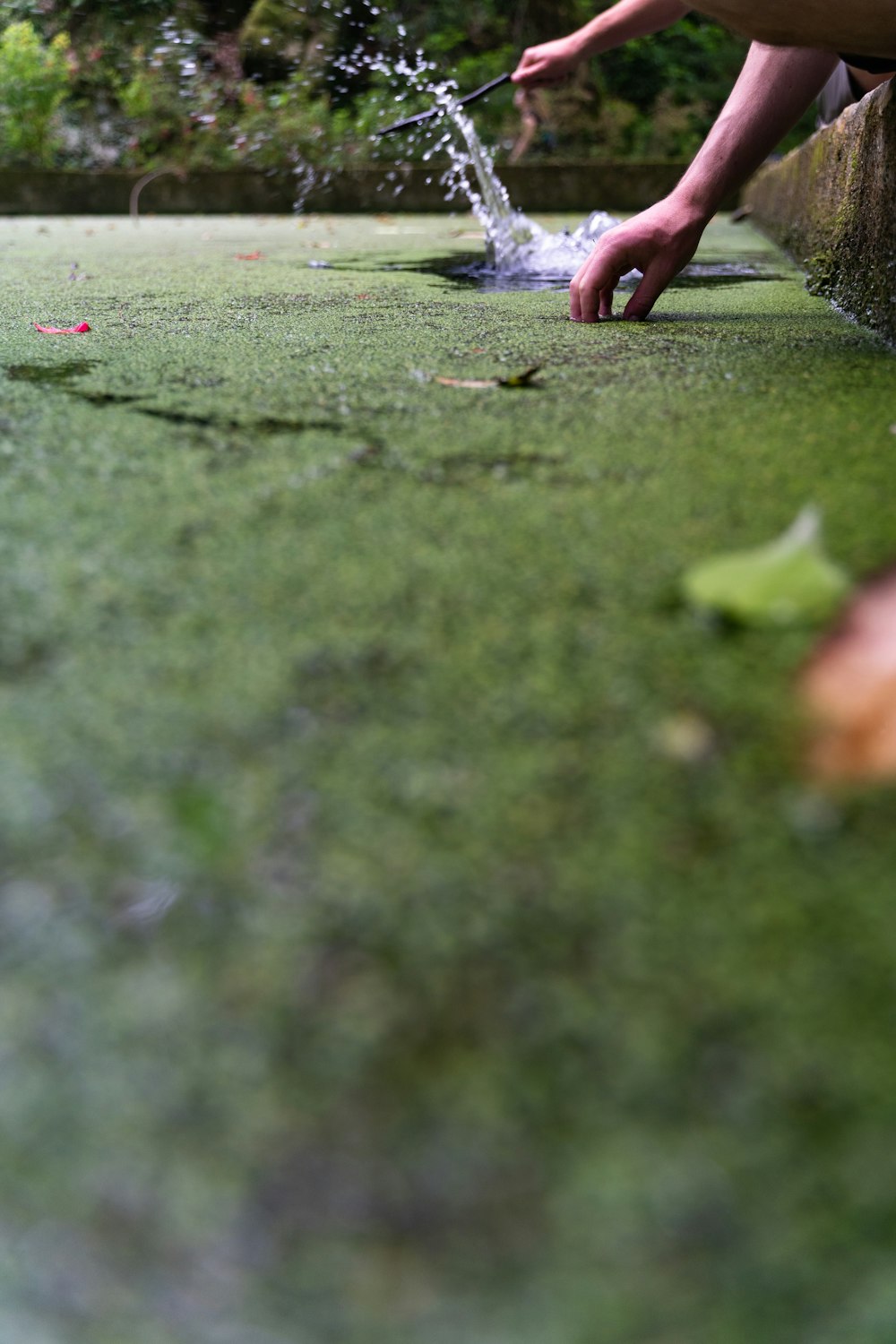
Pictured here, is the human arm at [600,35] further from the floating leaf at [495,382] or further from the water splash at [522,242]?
the floating leaf at [495,382]

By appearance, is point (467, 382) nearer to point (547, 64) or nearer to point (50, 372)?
point (50, 372)

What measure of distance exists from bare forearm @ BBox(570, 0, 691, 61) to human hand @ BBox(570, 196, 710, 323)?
1094 mm

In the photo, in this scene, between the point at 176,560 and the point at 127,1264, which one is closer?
the point at 127,1264

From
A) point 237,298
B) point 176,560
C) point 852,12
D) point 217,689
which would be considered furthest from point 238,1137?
point 237,298

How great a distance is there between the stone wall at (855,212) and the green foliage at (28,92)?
6964mm

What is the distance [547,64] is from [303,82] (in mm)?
7965

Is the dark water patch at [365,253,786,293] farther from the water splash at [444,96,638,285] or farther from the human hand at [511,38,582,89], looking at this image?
the human hand at [511,38,582,89]

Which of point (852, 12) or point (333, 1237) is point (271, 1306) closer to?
point (333, 1237)

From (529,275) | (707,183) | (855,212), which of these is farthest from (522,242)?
(707,183)

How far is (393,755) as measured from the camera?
0.62 metres

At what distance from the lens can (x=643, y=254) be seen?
6.56 feet

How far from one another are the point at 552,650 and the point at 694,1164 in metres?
0.35

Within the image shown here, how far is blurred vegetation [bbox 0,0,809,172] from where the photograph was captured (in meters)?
8.85

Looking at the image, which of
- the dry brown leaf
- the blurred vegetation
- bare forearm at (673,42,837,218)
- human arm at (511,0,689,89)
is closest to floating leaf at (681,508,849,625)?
the dry brown leaf
